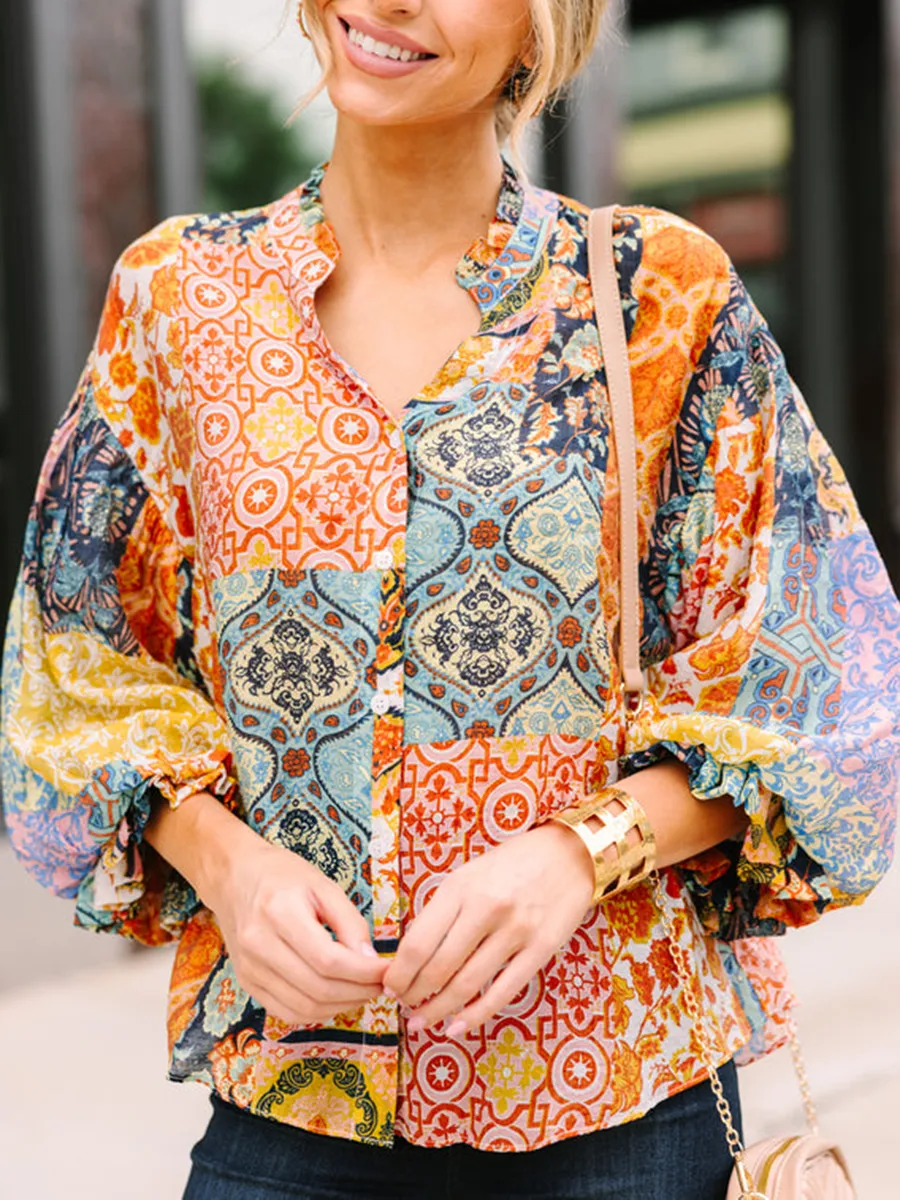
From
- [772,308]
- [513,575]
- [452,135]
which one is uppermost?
[452,135]

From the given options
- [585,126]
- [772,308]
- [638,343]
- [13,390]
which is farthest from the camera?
[772,308]

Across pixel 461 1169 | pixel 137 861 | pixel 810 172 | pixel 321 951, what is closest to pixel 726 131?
pixel 810 172

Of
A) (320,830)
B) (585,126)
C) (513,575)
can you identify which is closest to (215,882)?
(320,830)

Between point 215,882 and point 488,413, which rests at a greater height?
point 488,413

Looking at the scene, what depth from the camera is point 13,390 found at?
493cm

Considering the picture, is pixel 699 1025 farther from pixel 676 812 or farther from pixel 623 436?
pixel 623 436

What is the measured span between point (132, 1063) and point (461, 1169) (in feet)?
8.25

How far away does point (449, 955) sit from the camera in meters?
1.19

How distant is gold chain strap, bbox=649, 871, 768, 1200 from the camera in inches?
54.2

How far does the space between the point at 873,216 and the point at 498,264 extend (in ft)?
23.1

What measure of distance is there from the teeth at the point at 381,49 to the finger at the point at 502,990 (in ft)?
2.45

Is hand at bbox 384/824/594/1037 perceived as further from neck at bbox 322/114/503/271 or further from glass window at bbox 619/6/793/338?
glass window at bbox 619/6/793/338

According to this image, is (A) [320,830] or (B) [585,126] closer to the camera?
(A) [320,830]

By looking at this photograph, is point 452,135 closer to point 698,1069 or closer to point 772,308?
point 698,1069
